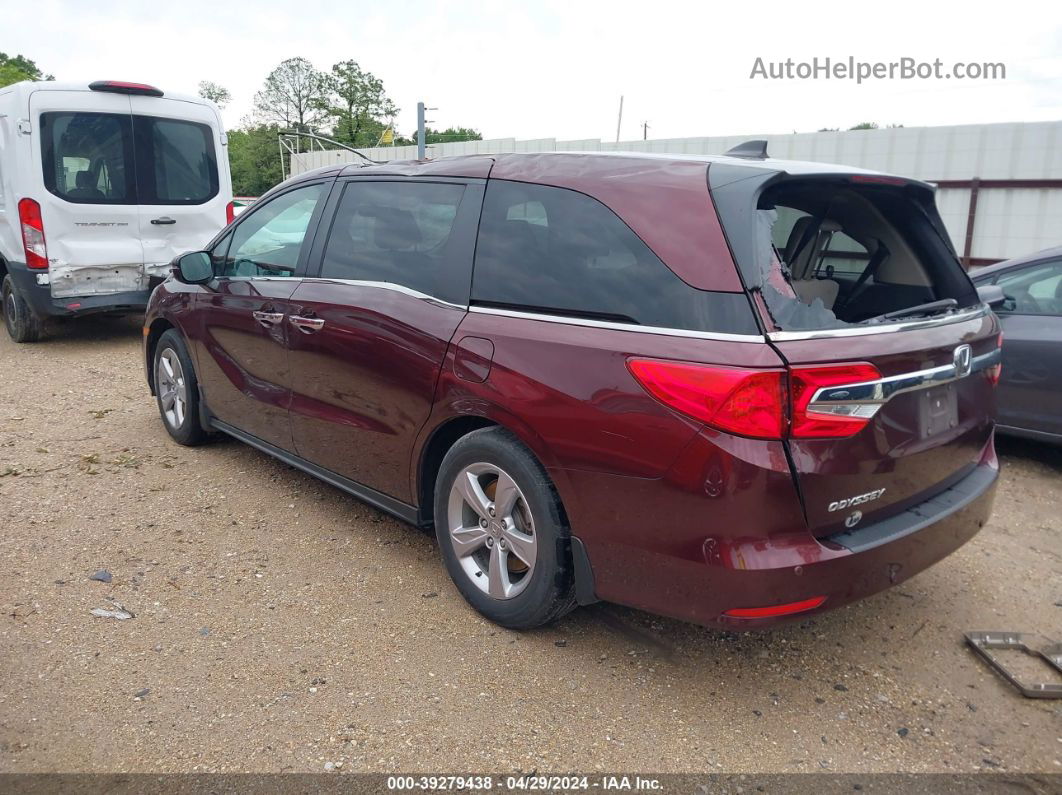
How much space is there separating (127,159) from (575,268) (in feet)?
24.1

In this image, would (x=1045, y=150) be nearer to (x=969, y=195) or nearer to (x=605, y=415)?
(x=969, y=195)

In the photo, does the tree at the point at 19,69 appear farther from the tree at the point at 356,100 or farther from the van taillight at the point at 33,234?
the van taillight at the point at 33,234

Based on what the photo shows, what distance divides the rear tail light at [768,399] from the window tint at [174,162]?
795cm

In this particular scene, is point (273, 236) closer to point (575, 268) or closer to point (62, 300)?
point (575, 268)

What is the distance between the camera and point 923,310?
9.73 feet

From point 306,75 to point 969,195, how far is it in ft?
184

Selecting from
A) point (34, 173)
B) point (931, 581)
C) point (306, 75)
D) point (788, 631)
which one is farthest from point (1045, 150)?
point (306, 75)

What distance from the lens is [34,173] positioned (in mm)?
8047

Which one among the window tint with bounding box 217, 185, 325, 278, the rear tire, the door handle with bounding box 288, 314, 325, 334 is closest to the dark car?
the door handle with bounding box 288, 314, 325, 334

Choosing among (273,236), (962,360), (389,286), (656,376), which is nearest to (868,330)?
(962,360)

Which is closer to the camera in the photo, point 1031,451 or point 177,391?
point 177,391

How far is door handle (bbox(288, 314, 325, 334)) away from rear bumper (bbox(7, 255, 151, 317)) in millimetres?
5485

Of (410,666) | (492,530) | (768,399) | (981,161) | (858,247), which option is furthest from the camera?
(981,161)

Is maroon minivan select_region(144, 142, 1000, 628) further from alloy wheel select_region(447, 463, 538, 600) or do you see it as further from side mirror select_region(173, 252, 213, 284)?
side mirror select_region(173, 252, 213, 284)
